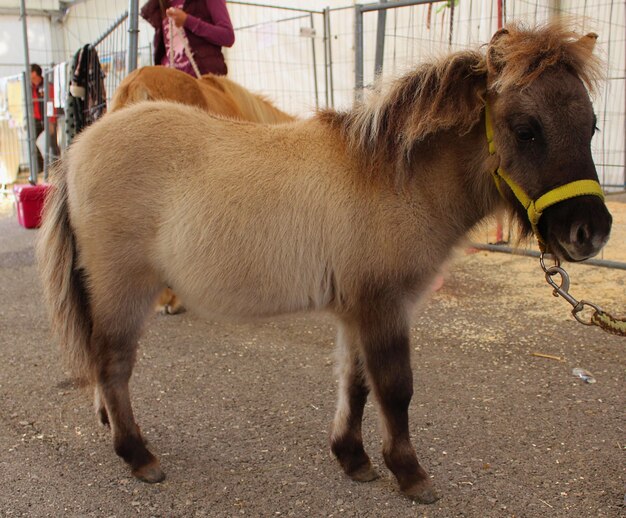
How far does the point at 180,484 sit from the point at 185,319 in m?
2.27

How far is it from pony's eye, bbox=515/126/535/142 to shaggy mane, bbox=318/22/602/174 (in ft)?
0.49

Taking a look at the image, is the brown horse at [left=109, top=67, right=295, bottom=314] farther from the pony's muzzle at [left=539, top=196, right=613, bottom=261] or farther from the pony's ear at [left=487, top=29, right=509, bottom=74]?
the pony's muzzle at [left=539, top=196, right=613, bottom=261]

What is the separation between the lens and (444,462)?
2777 millimetres

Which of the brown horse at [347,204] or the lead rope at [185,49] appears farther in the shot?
the lead rope at [185,49]

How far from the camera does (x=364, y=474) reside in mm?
2676

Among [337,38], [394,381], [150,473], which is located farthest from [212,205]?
[337,38]

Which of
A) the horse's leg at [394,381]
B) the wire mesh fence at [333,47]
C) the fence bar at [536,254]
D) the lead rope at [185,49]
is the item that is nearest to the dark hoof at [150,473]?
the horse's leg at [394,381]

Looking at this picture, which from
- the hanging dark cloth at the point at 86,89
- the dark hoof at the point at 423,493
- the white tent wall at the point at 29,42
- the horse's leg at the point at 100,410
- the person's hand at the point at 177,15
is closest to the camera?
the dark hoof at the point at 423,493

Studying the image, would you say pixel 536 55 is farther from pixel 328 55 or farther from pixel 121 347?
pixel 328 55

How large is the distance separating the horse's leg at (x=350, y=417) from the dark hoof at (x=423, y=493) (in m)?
0.22

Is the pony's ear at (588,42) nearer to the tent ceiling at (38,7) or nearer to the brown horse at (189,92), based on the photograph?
the brown horse at (189,92)

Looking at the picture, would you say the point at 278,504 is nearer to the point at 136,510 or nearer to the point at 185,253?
the point at 136,510

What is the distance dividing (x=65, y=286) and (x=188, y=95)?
2.09 m

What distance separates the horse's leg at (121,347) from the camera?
2656 millimetres
